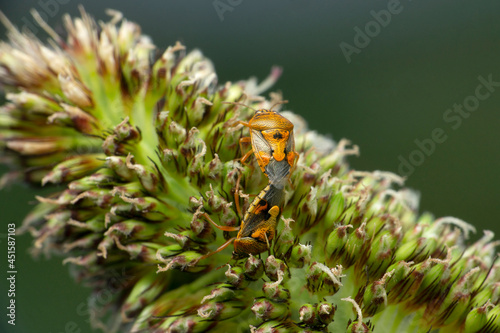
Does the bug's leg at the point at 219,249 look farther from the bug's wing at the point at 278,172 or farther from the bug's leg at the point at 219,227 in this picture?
the bug's wing at the point at 278,172

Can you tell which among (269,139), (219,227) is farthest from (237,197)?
(269,139)

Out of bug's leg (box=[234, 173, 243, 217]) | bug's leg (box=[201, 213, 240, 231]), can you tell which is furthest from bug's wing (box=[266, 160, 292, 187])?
bug's leg (box=[201, 213, 240, 231])

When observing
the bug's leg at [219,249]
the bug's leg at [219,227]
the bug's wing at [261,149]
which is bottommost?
the bug's leg at [219,249]

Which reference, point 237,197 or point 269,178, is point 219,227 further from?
point 269,178

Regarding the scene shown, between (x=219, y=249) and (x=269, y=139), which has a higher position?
(x=269, y=139)

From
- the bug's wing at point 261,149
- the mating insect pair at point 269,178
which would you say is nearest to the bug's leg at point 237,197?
the mating insect pair at point 269,178

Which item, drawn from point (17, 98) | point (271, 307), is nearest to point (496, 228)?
point (271, 307)

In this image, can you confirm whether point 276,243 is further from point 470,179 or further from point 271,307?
point 470,179

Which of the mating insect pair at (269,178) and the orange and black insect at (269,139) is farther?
the orange and black insect at (269,139)

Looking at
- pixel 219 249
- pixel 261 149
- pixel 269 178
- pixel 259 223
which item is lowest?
pixel 219 249

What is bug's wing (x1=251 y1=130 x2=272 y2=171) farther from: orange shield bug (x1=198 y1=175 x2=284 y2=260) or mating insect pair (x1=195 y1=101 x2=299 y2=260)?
orange shield bug (x1=198 y1=175 x2=284 y2=260)
